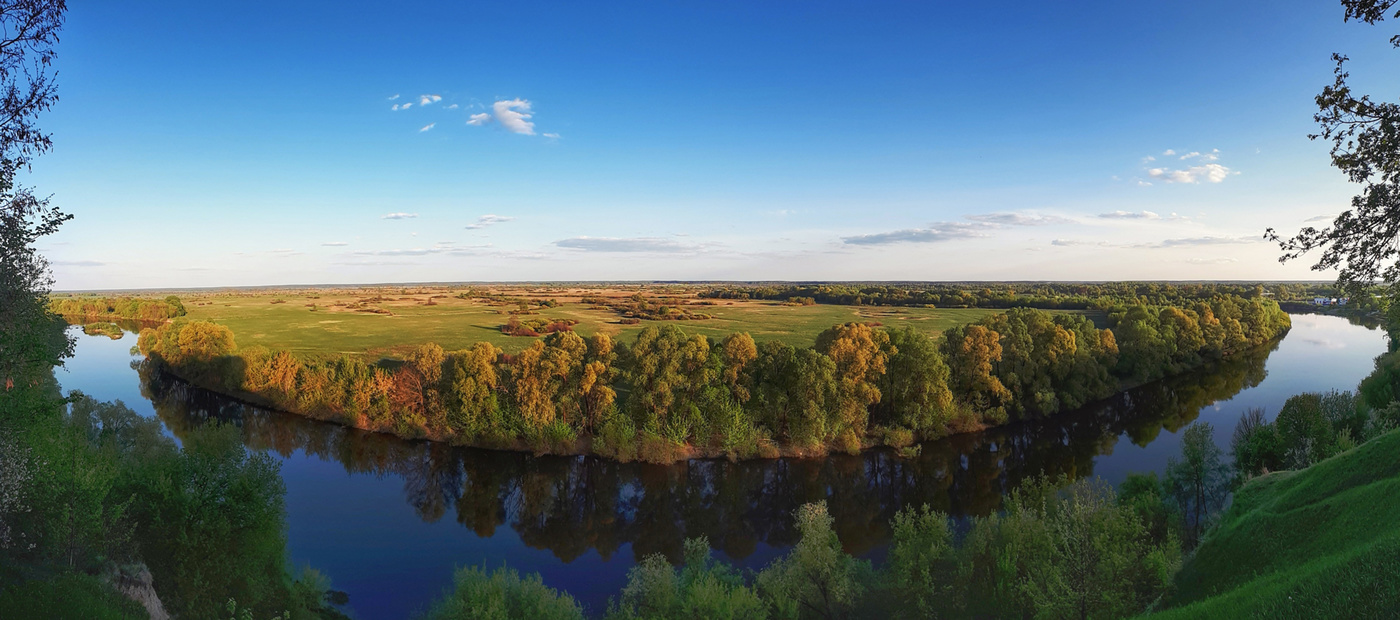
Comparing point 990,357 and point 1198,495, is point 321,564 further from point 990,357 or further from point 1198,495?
point 990,357

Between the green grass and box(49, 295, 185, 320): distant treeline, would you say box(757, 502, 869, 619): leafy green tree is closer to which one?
the green grass

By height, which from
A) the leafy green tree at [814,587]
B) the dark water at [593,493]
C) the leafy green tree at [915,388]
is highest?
the leafy green tree at [915,388]

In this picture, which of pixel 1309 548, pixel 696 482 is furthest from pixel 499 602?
pixel 696 482

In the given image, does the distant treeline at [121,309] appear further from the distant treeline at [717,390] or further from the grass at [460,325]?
the distant treeline at [717,390]

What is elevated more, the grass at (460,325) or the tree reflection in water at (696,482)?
the grass at (460,325)

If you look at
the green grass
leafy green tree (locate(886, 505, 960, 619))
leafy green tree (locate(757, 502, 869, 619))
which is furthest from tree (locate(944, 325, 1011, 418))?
leafy green tree (locate(757, 502, 869, 619))

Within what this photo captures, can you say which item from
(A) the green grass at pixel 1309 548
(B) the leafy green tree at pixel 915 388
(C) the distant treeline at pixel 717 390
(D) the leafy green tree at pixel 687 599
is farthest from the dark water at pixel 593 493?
(A) the green grass at pixel 1309 548
